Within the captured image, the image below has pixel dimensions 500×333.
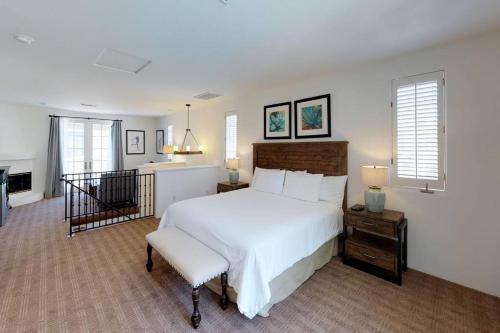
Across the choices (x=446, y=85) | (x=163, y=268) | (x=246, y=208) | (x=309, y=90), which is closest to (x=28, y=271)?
(x=163, y=268)

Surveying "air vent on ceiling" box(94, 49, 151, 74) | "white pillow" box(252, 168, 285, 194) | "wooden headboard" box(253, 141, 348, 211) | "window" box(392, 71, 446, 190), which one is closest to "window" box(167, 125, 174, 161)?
"wooden headboard" box(253, 141, 348, 211)

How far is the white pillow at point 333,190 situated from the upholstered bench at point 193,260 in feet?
6.03

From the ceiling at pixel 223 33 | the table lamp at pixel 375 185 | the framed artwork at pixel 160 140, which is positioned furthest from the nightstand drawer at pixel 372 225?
the framed artwork at pixel 160 140

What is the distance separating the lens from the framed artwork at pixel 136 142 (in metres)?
8.09

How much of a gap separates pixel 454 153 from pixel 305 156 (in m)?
1.87

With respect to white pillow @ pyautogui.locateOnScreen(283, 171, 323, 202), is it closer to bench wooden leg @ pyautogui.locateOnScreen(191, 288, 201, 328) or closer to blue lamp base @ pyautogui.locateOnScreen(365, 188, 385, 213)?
blue lamp base @ pyautogui.locateOnScreen(365, 188, 385, 213)

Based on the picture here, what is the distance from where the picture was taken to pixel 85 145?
7172mm

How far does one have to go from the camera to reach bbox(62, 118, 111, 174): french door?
22.4 feet

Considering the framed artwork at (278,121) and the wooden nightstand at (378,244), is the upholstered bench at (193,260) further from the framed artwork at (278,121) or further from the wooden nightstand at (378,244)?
the framed artwork at (278,121)

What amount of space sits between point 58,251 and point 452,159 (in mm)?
5236

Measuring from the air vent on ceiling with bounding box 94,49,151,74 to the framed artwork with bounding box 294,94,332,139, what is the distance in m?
2.50

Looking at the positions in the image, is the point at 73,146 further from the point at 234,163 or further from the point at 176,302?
the point at 176,302

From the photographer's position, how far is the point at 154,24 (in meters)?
2.09

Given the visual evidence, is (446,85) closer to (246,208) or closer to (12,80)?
(246,208)
